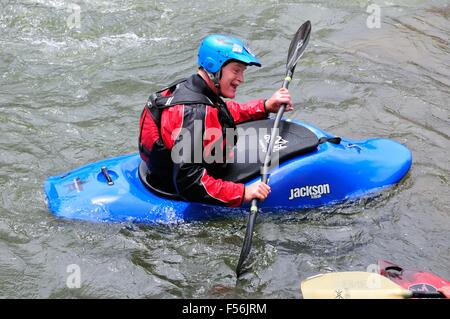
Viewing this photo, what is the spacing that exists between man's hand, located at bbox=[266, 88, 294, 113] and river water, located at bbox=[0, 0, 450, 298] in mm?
838

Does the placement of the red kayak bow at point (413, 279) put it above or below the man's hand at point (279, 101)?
below

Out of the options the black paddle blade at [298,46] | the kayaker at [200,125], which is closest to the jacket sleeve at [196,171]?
the kayaker at [200,125]

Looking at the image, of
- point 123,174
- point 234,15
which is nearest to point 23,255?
point 123,174

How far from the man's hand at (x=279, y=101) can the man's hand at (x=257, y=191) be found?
0.80 meters

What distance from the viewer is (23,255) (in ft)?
13.2

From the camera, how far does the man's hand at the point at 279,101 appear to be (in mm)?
4352

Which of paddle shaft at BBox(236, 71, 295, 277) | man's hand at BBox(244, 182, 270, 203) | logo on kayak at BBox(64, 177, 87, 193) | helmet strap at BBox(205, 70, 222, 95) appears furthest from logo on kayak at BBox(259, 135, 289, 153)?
logo on kayak at BBox(64, 177, 87, 193)

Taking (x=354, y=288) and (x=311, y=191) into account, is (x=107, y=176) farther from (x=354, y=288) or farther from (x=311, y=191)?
(x=354, y=288)

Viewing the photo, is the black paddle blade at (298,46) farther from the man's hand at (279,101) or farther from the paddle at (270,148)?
the man's hand at (279,101)

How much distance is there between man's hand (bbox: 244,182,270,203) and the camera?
3.83 meters

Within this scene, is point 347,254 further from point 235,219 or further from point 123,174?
point 123,174

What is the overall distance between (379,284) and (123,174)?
1.99 meters

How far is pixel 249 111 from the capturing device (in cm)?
456

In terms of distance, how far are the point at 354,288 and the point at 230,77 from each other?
1.54 meters
